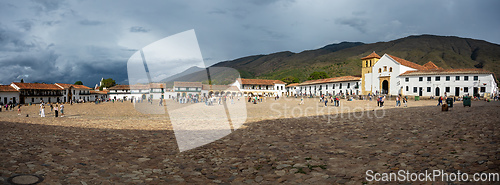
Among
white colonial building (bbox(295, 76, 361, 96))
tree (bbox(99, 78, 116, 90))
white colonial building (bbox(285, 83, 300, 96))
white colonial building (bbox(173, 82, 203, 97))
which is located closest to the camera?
white colonial building (bbox(295, 76, 361, 96))

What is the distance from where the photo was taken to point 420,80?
53.5 meters

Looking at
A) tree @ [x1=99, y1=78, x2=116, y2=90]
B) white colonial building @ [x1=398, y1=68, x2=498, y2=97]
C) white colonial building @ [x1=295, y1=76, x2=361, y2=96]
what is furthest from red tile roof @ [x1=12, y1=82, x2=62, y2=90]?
white colonial building @ [x1=398, y1=68, x2=498, y2=97]

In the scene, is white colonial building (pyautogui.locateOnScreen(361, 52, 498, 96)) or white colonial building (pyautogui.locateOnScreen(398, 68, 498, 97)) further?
white colonial building (pyautogui.locateOnScreen(361, 52, 498, 96))

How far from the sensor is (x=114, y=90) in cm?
10206

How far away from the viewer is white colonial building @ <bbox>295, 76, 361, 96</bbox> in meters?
67.6

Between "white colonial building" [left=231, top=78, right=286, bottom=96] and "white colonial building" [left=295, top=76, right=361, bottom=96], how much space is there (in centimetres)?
1298

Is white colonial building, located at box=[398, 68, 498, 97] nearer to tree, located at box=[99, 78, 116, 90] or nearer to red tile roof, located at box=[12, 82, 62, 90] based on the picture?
red tile roof, located at box=[12, 82, 62, 90]

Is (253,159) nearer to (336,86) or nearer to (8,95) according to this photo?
(336,86)

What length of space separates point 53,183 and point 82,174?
27.4 inches

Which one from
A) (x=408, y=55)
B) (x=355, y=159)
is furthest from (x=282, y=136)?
(x=408, y=55)

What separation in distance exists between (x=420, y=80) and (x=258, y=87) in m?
49.5

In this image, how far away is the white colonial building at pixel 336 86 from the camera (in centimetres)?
6764

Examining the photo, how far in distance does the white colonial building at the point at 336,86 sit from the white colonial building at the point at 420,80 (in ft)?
7.31

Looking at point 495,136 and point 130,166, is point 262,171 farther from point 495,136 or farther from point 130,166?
point 495,136
